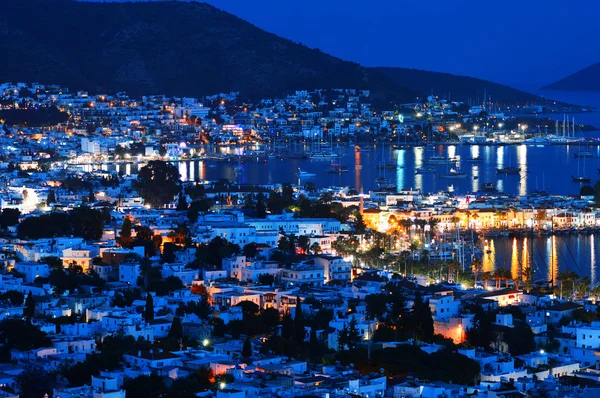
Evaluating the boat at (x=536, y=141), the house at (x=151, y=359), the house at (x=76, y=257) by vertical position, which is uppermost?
the boat at (x=536, y=141)

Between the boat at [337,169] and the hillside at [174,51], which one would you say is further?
the hillside at [174,51]

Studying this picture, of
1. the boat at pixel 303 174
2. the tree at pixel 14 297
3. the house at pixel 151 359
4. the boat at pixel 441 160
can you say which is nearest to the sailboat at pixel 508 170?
the boat at pixel 441 160

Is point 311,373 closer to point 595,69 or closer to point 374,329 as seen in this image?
point 374,329

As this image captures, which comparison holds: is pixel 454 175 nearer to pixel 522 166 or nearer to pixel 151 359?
pixel 522 166

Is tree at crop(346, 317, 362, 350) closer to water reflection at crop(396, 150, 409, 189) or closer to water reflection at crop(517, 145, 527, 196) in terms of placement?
water reflection at crop(517, 145, 527, 196)

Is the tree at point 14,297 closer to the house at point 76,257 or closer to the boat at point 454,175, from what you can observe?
the house at point 76,257
